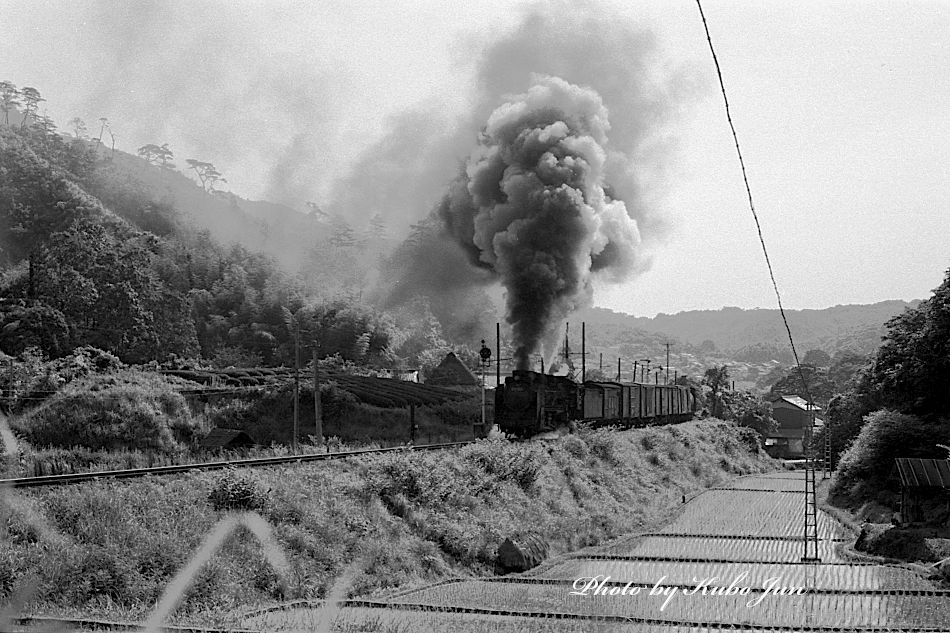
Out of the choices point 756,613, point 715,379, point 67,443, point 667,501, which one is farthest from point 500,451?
point 715,379

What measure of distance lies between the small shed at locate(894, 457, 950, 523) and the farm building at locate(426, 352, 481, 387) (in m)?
51.0

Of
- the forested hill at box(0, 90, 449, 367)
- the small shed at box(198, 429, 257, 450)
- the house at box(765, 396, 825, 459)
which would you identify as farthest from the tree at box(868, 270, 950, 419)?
the house at box(765, 396, 825, 459)

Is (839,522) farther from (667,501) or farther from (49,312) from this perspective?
(49,312)

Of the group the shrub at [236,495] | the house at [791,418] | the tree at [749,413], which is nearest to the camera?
the shrub at [236,495]

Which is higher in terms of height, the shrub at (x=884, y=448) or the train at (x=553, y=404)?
the train at (x=553, y=404)

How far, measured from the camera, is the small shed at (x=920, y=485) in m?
25.1

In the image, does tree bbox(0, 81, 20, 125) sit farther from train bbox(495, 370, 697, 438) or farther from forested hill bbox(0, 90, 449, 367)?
train bbox(495, 370, 697, 438)

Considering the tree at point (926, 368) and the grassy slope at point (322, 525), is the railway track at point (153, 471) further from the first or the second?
the tree at point (926, 368)

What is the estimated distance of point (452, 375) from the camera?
7731 cm

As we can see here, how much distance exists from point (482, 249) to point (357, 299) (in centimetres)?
6729

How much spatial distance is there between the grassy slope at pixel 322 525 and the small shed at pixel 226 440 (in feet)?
45.4

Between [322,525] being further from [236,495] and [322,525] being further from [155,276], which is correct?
→ [155,276]

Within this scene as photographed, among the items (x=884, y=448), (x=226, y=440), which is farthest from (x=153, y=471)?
(x=884, y=448)

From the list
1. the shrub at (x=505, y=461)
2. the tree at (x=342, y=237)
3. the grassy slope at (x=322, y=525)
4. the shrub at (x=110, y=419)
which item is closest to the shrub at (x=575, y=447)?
the grassy slope at (x=322, y=525)
